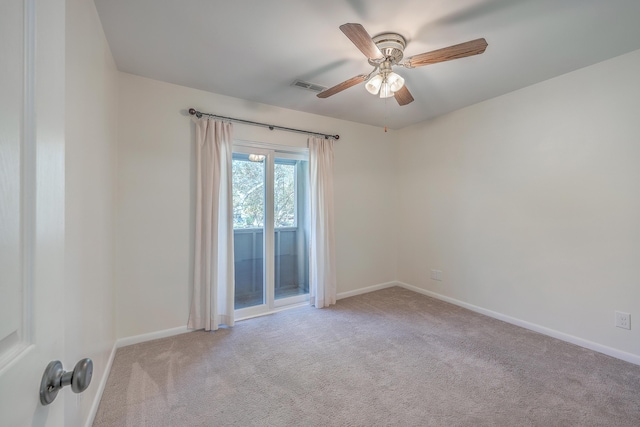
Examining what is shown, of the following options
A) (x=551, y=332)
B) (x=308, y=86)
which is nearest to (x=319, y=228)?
(x=308, y=86)

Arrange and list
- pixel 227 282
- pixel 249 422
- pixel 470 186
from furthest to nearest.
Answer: pixel 470 186 < pixel 227 282 < pixel 249 422

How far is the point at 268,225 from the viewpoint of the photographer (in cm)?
327

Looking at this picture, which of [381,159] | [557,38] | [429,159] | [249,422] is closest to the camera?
[249,422]

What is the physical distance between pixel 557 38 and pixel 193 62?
2.92 metres

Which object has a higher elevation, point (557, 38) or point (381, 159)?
point (557, 38)

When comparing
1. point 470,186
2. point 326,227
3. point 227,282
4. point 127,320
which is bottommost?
point 127,320

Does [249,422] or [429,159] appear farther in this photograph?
[429,159]

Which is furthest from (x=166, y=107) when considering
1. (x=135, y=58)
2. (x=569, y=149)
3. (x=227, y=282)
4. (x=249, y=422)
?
(x=569, y=149)

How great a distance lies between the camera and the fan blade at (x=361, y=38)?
1.51 m

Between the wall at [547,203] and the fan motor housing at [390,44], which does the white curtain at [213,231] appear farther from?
the wall at [547,203]

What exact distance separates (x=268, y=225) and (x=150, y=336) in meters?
1.61

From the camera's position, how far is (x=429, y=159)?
3836 mm

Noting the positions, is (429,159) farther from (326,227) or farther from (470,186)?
(326,227)

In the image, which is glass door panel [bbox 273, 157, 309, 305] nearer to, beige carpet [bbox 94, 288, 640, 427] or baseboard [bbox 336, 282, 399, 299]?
baseboard [bbox 336, 282, 399, 299]
